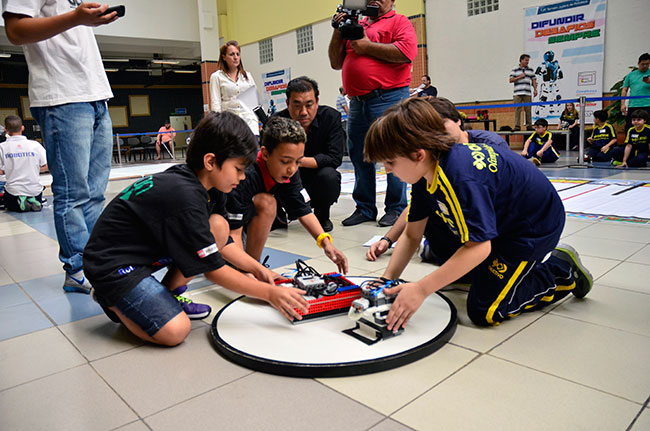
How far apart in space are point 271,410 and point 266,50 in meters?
13.1

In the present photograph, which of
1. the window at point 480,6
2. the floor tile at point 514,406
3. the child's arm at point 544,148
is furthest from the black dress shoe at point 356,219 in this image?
the window at point 480,6

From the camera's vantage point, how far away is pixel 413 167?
55.6 inches

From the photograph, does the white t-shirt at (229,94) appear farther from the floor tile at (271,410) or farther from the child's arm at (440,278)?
the floor tile at (271,410)

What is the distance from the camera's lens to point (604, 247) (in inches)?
95.8

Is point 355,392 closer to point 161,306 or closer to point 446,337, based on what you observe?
point 446,337

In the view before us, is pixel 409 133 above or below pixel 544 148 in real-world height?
above

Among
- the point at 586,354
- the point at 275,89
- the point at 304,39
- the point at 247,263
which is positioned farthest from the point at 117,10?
the point at 275,89

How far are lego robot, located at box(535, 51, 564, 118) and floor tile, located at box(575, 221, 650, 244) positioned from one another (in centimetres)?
603

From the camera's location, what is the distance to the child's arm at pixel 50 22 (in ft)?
5.97

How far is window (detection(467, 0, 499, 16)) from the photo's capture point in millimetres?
8391

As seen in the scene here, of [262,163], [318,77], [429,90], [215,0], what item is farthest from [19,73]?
[262,163]

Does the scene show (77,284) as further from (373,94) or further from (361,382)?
(373,94)

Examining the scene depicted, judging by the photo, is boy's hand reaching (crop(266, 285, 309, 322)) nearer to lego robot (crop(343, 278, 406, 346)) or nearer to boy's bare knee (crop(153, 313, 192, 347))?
lego robot (crop(343, 278, 406, 346))

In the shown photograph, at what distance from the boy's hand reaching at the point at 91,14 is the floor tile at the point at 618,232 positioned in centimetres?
266
